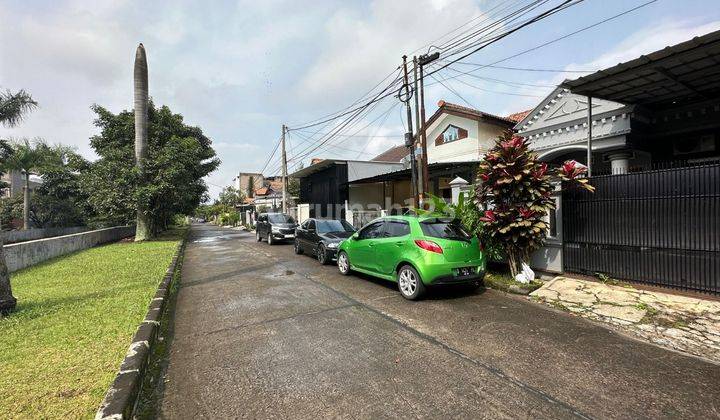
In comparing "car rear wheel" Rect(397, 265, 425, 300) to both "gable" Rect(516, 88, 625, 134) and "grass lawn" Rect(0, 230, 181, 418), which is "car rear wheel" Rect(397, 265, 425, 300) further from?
"gable" Rect(516, 88, 625, 134)

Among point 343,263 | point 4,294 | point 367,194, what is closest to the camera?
point 4,294

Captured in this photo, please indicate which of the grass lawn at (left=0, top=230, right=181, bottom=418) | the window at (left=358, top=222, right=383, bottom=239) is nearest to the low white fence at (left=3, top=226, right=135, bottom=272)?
the grass lawn at (left=0, top=230, right=181, bottom=418)

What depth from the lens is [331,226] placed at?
1170 cm

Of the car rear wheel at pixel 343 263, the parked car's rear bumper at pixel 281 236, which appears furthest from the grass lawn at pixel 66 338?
the parked car's rear bumper at pixel 281 236

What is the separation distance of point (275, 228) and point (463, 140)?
10641 millimetres

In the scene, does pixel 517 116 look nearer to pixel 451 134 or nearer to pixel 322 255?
pixel 451 134

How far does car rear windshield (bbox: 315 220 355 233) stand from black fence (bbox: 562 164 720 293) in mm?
6612

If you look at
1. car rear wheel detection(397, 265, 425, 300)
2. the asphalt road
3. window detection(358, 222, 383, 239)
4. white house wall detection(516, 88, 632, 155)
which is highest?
white house wall detection(516, 88, 632, 155)

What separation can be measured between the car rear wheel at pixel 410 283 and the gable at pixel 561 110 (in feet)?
26.1

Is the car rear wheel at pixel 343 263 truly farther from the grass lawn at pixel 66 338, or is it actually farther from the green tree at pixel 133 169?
the green tree at pixel 133 169

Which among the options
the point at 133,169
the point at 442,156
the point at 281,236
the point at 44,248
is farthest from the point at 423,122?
the point at 133,169

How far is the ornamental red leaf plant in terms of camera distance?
664 centimetres

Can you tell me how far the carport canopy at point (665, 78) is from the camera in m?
6.09

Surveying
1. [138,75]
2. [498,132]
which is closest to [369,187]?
[498,132]
